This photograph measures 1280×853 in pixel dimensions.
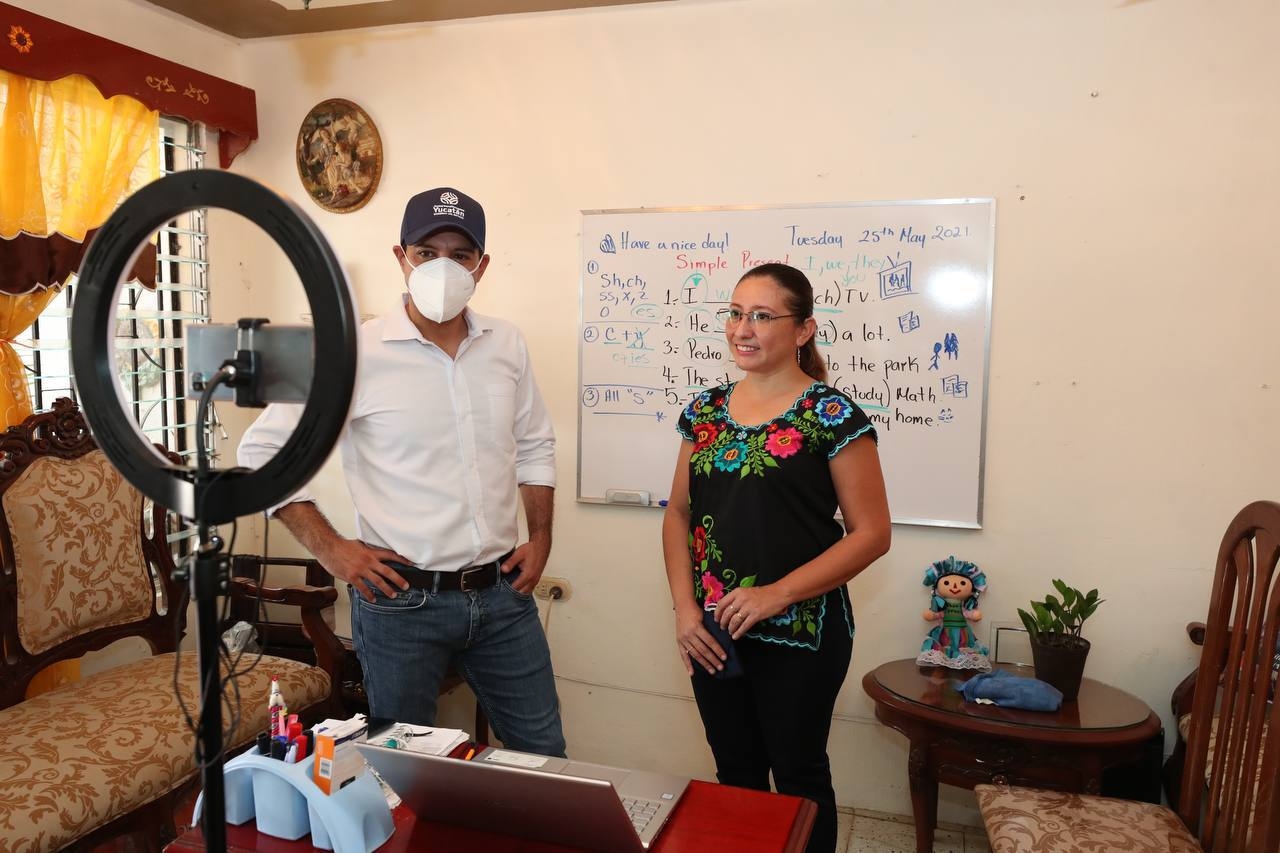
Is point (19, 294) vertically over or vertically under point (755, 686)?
over

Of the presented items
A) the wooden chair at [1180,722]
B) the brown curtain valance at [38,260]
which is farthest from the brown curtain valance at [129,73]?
the wooden chair at [1180,722]

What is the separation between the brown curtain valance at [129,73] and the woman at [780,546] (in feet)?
6.50

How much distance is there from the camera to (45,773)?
1.78m

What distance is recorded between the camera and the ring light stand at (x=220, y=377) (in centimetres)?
68

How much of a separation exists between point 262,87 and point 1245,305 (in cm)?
313

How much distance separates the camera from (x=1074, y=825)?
1.64 meters

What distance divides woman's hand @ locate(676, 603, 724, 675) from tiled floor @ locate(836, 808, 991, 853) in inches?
42.3

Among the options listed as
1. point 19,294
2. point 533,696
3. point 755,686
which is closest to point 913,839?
point 755,686

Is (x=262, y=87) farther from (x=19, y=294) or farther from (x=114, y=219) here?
(x=114, y=219)

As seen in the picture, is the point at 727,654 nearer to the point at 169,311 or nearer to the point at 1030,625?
the point at 1030,625

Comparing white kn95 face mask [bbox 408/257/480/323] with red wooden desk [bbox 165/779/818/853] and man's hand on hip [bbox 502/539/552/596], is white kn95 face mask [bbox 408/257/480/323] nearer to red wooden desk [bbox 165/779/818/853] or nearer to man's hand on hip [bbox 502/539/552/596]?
man's hand on hip [bbox 502/539/552/596]

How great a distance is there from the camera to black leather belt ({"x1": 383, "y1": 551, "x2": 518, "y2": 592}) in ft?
5.72

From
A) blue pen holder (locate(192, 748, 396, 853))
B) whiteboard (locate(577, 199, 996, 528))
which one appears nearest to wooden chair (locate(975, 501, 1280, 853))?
whiteboard (locate(577, 199, 996, 528))

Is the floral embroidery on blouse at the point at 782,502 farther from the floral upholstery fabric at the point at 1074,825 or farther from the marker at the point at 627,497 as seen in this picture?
the marker at the point at 627,497
